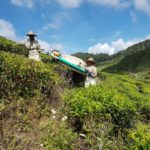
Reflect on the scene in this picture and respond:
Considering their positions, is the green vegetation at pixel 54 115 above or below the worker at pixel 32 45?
below

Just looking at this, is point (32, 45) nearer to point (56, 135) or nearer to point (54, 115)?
point (54, 115)

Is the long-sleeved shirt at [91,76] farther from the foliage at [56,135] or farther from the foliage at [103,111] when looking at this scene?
the foliage at [56,135]

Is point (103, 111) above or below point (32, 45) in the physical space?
below

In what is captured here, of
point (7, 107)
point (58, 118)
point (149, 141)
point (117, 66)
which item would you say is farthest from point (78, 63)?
point (117, 66)

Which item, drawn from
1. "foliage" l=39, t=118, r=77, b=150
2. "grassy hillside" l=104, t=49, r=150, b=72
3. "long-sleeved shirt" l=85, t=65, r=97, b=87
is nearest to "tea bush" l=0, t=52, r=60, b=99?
"foliage" l=39, t=118, r=77, b=150

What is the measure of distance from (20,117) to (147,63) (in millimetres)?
118916

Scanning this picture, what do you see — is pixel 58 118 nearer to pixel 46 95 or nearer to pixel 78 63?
pixel 46 95

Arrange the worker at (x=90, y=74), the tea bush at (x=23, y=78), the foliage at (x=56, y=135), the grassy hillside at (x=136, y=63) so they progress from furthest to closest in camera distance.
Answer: the grassy hillside at (x=136, y=63) < the worker at (x=90, y=74) < the tea bush at (x=23, y=78) < the foliage at (x=56, y=135)

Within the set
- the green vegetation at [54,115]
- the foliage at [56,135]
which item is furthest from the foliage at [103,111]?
the foliage at [56,135]

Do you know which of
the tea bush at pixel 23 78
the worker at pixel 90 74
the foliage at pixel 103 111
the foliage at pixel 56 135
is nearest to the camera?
the foliage at pixel 56 135

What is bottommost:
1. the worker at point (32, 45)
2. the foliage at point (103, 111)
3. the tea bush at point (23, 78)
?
the foliage at point (103, 111)

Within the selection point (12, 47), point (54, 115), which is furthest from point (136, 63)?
point (54, 115)

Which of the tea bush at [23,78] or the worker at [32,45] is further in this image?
the worker at [32,45]

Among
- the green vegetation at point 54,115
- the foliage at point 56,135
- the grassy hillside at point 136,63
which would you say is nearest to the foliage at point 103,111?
the green vegetation at point 54,115
